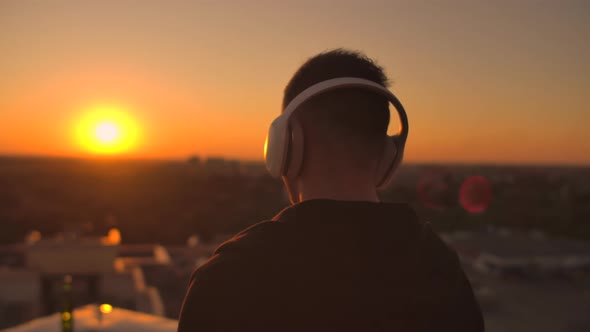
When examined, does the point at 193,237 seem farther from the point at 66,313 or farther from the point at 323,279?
the point at 323,279

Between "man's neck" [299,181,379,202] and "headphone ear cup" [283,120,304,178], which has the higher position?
"headphone ear cup" [283,120,304,178]

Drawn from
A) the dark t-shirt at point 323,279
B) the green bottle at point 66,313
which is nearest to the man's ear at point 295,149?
the dark t-shirt at point 323,279

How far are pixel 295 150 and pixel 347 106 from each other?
0.14m

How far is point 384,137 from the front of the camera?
3.42ft

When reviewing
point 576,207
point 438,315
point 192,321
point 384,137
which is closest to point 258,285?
point 192,321

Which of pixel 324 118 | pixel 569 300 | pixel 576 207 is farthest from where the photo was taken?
pixel 576 207

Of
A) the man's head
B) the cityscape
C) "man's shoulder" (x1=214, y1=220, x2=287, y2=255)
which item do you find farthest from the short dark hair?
"man's shoulder" (x1=214, y1=220, x2=287, y2=255)

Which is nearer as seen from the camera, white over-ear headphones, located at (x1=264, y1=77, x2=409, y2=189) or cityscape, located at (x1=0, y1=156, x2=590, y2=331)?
white over-ear headphones, located at (x1=264, y1=77, x2=409, y2=189)

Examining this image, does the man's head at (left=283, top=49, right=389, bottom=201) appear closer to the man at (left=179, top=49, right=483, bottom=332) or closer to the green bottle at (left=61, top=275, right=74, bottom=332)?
the man at (left=179, top=49, right=483, bottom=332)

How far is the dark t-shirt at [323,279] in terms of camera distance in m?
0.76

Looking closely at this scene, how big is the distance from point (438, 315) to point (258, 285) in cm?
32

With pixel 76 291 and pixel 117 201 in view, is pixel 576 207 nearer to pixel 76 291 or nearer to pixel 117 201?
pixel 117 201

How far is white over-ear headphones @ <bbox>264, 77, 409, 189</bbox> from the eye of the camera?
94 centimetres

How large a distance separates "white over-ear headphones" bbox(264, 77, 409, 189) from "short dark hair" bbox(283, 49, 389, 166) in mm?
29
